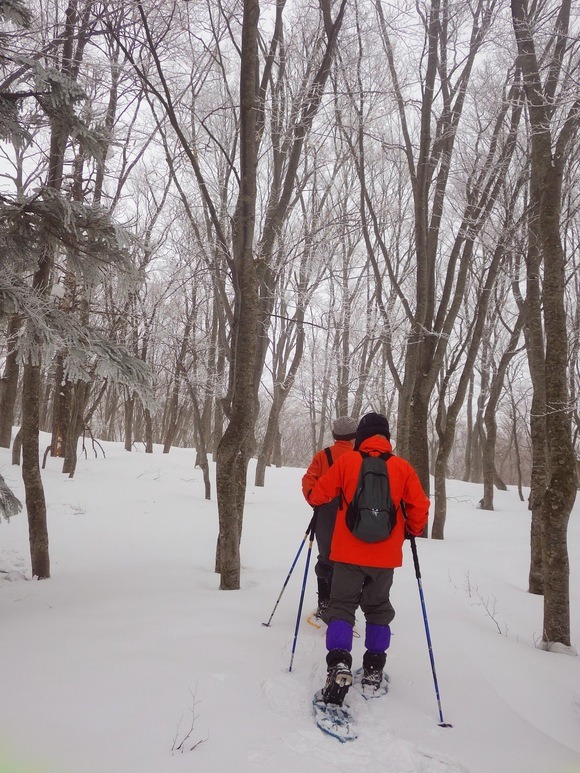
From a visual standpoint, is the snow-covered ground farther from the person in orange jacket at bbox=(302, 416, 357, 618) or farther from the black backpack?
the black backpack

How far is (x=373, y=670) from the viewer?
Result: 3.17 meters

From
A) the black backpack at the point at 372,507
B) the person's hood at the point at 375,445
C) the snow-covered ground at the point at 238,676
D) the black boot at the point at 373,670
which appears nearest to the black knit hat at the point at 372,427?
the person's hood at the point at 375,445

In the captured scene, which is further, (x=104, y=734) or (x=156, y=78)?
(x=156, y=78)

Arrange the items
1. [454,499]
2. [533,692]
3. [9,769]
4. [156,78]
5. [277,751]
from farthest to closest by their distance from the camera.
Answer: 1. [454,499]
2. [156,78]
3. [533,692]
4. [277,751]
5. [9,769]

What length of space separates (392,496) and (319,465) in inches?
39.9

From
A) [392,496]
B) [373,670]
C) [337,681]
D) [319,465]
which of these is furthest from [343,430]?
[337,681]

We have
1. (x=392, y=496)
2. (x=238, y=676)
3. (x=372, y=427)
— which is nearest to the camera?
(x=238, y=676)

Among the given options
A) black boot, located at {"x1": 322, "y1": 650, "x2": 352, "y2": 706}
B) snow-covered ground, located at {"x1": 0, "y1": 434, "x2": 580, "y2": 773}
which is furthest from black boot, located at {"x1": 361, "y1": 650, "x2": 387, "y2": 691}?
black boot, located at {"x1": 322, "y1": 650, "x2": 352, "y2": 706}

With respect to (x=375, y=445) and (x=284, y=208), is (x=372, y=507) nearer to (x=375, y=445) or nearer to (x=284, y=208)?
(x=375, y=445)

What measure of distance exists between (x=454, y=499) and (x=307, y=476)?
1269 centimetres

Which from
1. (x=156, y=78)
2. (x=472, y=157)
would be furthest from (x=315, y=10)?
(x=472, y=157)

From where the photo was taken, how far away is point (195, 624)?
12.6 ft

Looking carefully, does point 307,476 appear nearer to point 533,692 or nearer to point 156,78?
point 533,692

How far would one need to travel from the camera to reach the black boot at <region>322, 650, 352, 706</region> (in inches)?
112
